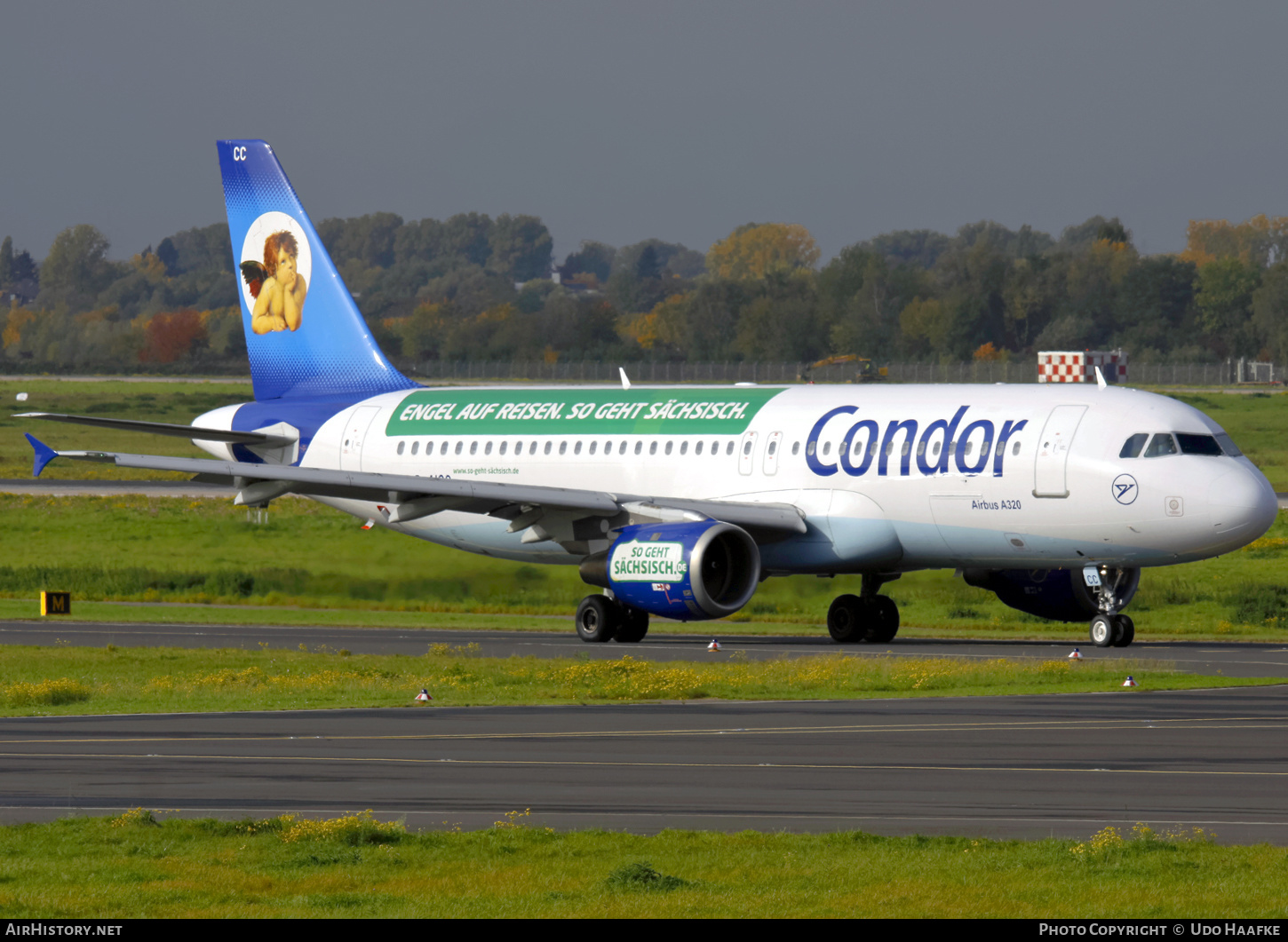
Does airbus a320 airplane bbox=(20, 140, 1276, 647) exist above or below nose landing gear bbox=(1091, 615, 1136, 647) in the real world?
above

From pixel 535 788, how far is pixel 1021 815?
181 inches

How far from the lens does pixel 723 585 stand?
37.2 m

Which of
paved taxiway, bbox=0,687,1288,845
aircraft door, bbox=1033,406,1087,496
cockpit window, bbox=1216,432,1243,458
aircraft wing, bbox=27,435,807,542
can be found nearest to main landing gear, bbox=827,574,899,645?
aircraft wing, bbox=27,435,807,542

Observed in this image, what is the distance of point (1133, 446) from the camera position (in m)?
35.5

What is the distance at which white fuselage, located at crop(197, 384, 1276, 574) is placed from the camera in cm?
3512

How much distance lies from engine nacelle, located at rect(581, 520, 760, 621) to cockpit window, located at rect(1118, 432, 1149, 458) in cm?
702

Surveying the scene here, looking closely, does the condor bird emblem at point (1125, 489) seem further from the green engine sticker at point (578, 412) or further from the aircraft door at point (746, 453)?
the green engine sticker at point (578, 412)

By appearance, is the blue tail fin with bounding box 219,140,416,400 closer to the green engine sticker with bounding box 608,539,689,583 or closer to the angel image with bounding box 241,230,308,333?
the angel image with bounding box 241,230,308,333

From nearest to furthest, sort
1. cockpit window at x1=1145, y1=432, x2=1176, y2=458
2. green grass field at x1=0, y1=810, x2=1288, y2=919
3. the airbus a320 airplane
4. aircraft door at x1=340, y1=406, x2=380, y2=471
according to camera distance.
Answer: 1. green grass field at x1=0, y1=810, x2=1288, y2=919
2. cockpit window at x1=1145, y1=432, x2=1176, y2=458
3. the airbus a320 airplane
4. aircraft door at x1=340, y1=406, x2=380, y2=471

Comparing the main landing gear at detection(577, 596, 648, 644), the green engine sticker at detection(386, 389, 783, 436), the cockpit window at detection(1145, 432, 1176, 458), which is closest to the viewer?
the cockpit window at detection(1145, 432, 1176, 458)

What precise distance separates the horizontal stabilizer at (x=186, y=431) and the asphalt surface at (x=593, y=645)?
14.0 feet

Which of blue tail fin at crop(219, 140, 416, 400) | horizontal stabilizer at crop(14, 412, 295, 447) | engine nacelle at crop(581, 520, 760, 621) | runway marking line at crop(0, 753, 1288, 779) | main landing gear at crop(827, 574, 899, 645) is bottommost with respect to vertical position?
main landing gear at crop(827, 574, 899, 645)

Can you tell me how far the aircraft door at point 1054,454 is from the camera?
35.6 meters

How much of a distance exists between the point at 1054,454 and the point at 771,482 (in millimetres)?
5957
